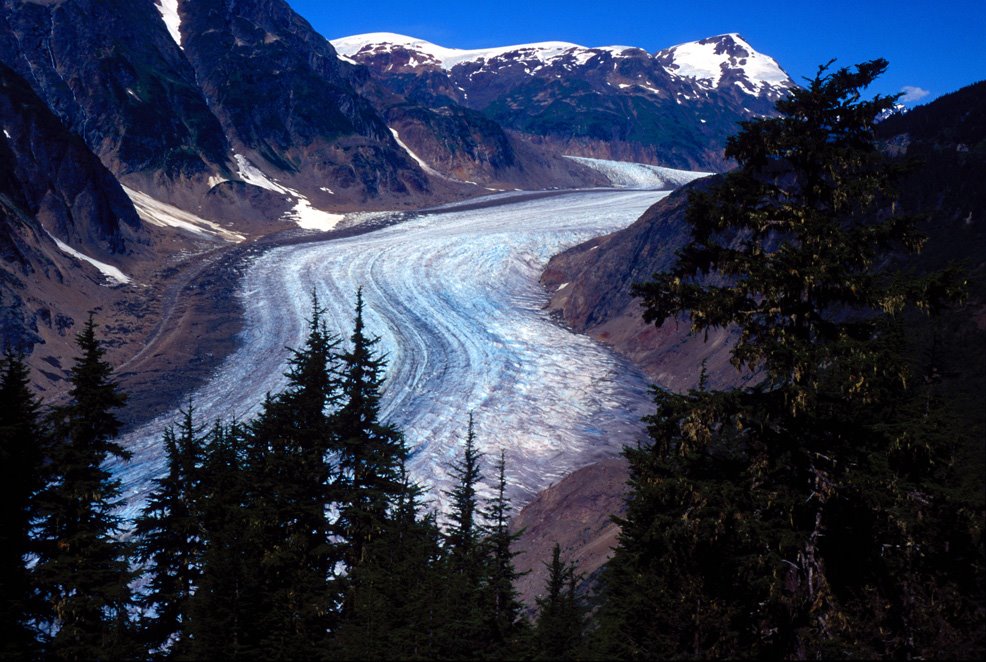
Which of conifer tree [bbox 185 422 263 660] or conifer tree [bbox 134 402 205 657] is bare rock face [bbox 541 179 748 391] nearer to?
conifer tree [bbox 134 402 205 657]

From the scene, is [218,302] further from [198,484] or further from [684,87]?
[684,87]

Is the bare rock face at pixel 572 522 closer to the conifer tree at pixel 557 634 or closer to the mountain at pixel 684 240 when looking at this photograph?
the mountain at pixel 684 240

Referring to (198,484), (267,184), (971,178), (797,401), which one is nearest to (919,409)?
(797,401)

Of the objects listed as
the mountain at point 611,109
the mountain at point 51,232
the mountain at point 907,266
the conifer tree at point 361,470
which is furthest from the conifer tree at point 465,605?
the mountain at point 611,109

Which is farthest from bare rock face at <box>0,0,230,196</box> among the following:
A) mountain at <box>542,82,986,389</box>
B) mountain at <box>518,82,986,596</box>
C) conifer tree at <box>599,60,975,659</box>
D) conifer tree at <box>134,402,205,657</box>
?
conifer tree at <box>599,60,975,659</box>

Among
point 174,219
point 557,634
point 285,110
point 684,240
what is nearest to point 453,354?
point 684,240

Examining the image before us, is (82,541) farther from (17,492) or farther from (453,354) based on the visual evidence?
(453,354)
